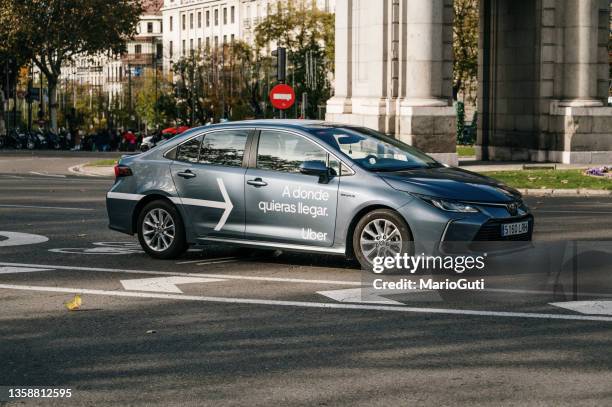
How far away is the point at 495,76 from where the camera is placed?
4019 cm

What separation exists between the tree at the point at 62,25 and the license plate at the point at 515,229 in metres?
66.8

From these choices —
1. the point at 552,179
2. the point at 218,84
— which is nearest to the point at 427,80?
the point at 552,179

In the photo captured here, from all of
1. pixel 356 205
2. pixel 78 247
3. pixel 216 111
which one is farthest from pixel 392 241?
pixel 216 111

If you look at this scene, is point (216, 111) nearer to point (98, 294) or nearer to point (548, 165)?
point (548, 165)

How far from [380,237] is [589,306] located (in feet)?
7.96

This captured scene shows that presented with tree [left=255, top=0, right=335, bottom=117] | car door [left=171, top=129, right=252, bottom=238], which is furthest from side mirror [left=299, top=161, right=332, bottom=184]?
tree [left=255, top=0, right=335, bottom=117]

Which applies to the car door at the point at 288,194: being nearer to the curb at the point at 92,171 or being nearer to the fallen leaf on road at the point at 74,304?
the fallen leaf on road at the point at 74,304

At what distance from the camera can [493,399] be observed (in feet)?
22.6

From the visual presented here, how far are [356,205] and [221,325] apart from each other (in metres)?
3.04

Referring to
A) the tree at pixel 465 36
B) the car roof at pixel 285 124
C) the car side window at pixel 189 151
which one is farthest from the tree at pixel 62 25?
the car roof at pixel 285 124

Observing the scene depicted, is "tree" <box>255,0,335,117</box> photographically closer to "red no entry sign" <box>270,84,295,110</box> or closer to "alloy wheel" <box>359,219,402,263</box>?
"red no entry sign" <box>270,84,295,110</box>

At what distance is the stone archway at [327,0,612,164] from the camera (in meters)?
35.9

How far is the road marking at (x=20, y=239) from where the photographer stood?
15.4 meters

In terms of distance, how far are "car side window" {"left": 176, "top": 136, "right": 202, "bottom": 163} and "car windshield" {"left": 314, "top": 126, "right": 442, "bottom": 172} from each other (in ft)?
4.63
